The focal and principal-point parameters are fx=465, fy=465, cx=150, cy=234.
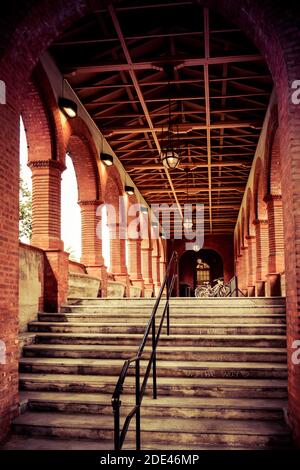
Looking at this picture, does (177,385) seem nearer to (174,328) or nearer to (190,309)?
(174,328)

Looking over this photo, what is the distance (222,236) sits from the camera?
3397 centimetres

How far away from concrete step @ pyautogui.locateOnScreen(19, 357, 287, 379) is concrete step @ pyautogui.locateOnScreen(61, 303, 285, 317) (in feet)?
5.71

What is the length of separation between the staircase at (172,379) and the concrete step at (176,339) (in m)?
0.01

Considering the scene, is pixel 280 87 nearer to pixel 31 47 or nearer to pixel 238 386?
pixel 31 47

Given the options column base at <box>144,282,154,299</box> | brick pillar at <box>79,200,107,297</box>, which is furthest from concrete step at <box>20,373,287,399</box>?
column base at <box>144,282,154,299</box>

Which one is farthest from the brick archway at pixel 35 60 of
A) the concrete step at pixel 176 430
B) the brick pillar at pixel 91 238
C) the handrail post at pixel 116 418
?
the brick pillar at pixel 91 238

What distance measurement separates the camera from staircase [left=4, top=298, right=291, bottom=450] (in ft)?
15.3

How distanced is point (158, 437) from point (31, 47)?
4565mm

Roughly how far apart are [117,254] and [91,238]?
3855 mm

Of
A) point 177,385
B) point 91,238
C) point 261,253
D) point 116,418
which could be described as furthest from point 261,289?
point 116,418

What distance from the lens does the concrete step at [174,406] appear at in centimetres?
496

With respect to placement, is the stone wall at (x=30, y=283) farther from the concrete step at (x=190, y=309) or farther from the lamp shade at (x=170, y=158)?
the lamp shade at (x=170, y=158)

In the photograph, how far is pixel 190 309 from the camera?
8.10m

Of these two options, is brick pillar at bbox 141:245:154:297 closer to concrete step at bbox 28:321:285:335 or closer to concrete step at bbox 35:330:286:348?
concrete step at bbox 28:321:285:335
